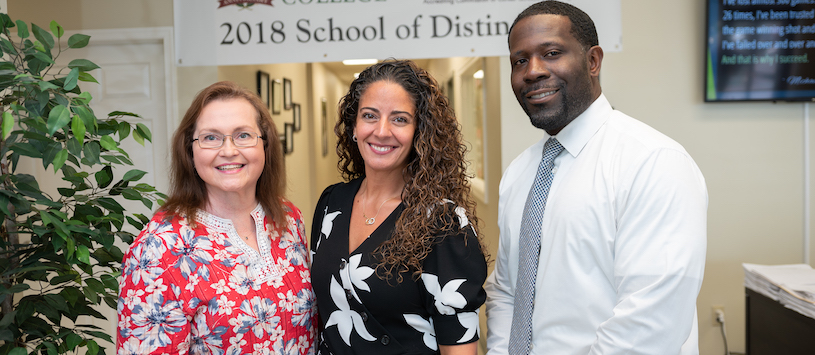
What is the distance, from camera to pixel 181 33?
2.91 meters

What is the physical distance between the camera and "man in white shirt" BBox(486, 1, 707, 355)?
3.41ft

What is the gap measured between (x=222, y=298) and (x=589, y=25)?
109cm

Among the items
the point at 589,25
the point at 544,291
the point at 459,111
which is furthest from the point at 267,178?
the point at 459,111

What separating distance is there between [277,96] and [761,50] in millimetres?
3336

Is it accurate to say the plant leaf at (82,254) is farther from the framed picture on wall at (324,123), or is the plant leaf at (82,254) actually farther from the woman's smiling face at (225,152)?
the framed picture on wall at (324,123)

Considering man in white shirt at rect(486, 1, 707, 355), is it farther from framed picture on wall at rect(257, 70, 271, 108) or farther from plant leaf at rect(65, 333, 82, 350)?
framed picture on wall at rect(257, 70, 271, 108)

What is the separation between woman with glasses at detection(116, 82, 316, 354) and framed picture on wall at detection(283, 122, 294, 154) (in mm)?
2965

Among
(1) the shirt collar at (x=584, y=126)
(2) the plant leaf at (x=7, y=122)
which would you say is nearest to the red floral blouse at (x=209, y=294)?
(2) the plant leaf at (x=7, y=122)

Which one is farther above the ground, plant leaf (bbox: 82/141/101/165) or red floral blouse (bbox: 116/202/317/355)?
plant leaf (bbox: 82/141/101/165)

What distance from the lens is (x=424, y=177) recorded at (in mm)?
1355

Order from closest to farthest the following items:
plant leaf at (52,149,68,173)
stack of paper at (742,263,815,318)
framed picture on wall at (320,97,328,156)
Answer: plant leaf at (52,149,68,173) < stack of paper at (742,263,815,318) < framed picture on wall at (320,97,328,156)

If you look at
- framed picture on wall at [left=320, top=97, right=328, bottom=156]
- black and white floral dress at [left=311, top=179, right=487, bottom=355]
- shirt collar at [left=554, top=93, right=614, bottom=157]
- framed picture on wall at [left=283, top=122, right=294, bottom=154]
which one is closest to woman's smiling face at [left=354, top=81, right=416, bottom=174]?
black and white floral dress at [left=311, top=179, right=487, bottom=355]

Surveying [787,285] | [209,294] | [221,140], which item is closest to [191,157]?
[221,140]

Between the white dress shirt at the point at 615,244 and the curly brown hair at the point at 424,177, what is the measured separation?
0.65 ft
